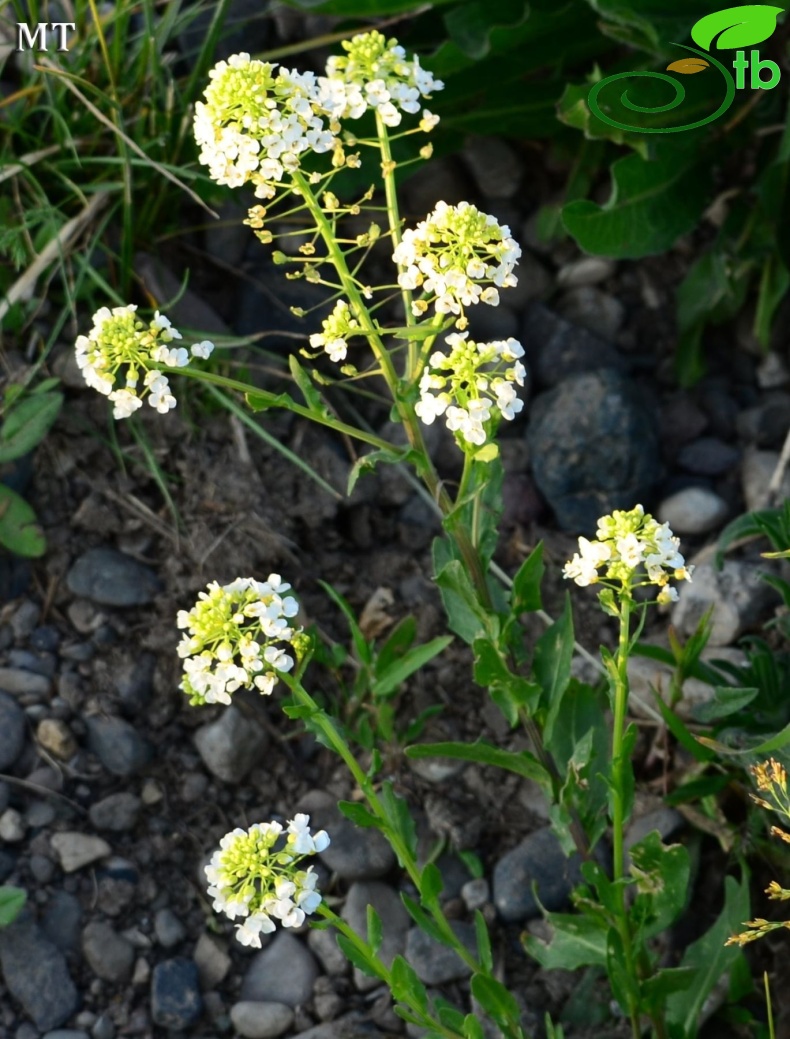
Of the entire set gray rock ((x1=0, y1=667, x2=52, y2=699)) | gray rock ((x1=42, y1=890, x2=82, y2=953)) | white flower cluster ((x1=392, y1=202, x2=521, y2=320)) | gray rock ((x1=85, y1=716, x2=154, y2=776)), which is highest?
white flower cluster ((x1=392, y1=202, x2=521, y2=320))

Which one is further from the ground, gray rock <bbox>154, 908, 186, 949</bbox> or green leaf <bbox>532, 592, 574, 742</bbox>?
green leaf <bbox>532, 592, 574, 742</bbox>

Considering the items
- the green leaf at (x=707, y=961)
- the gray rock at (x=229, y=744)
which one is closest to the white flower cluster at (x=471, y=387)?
the green leaf at (x=707, y=961)

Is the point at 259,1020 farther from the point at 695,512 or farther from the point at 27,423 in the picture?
the point at 695,512

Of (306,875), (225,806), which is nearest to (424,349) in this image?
(306,875)

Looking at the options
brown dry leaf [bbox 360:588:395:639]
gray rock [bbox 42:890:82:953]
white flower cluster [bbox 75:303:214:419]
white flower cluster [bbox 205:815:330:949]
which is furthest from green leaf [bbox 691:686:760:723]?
gray rock [bbox 42:890:82:953]

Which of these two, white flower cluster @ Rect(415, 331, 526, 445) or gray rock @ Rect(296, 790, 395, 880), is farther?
gray rock @ Rect(296, 790, 395, 880)

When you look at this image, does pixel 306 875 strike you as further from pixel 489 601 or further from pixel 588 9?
pixel 588 9

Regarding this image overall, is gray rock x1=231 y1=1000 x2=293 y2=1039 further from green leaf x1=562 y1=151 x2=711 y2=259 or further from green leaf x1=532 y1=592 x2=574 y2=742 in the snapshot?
green leaf x1=562 y1=151 x2=711 y2=259

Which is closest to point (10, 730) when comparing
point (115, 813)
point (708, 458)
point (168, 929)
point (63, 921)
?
point (115, 813)
